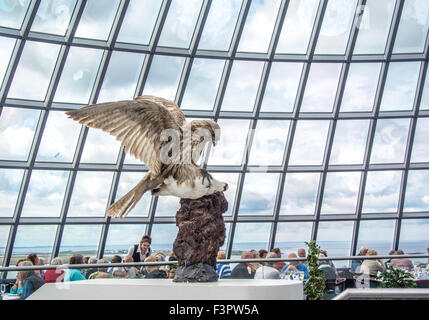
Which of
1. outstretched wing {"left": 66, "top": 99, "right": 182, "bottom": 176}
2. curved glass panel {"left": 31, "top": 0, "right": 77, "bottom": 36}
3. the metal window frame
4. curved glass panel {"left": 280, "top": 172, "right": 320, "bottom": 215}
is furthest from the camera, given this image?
curved glass panel {"left": 280, "top": 172, "right": 320, "bottom": 215}

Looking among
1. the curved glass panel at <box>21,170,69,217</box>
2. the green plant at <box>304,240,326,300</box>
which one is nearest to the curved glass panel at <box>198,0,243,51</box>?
the curved glass panel at <box>21,170,69,217</box>

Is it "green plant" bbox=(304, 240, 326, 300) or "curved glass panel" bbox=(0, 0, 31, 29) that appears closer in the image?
"green plant" bbox=(304, 240, 326, 300)

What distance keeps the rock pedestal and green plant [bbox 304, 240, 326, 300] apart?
1.12 m

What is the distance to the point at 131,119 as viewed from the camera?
11.5 feet

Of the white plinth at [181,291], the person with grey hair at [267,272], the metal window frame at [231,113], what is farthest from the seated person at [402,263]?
the metal window frame at [231,113]

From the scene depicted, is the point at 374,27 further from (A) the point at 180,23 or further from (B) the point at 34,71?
(B) the point at 34,71

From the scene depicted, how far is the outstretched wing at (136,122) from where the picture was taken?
11.3 ft

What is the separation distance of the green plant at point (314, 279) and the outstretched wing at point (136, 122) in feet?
5.70

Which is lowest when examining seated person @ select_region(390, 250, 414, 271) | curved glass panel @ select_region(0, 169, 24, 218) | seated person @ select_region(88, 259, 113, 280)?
seated person @ select_region(88, 259, 113, 280)

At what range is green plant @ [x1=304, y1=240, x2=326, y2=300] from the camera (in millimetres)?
4387

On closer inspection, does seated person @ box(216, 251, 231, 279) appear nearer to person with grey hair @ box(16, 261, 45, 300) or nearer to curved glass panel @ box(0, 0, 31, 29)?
person with grey hair @ box(16, 261, 45, 300)

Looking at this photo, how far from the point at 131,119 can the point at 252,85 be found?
7.77 metres

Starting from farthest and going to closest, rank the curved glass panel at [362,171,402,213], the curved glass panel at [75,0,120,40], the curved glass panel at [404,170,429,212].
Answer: the curved glass panel at [404,170,429,212]
the curved glass panel at [362,171,402,213]
the curved glass panel at [75,0,120,40]

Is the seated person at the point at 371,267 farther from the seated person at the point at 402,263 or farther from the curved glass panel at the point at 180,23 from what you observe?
the curved glass panel at the point at 180,23
